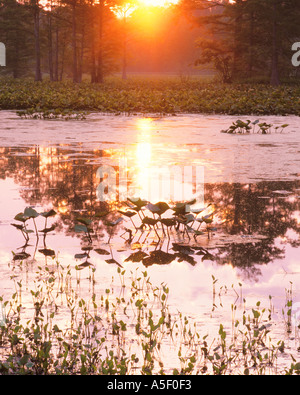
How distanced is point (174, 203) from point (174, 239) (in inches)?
76.3

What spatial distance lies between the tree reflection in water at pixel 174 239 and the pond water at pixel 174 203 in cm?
2

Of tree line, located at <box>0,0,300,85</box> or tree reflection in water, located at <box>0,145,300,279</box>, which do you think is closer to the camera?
tree reflection in water, located at <box>0,145,300,279</box>

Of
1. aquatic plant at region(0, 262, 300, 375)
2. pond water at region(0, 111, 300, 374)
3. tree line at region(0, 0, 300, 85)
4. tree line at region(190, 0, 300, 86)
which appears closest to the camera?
aquatic plant at region(0, 262, 300, 375)

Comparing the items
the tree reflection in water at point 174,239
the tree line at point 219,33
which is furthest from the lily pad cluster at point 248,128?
the tree line at point 219,33

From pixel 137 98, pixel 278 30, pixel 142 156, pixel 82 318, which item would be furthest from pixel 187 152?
pixel 278 30

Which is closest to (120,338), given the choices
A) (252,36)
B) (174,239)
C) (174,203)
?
(174,239)

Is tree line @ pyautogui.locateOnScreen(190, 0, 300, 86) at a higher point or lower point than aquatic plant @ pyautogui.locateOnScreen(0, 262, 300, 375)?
higher

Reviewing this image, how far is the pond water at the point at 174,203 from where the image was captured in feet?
19.8

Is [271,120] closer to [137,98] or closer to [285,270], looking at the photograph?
[137,98]

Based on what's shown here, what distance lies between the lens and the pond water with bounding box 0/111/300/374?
19.8 ft

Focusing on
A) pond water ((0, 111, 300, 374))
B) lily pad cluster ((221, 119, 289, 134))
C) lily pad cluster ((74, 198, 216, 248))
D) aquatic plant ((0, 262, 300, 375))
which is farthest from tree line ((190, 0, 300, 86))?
aquatic plant ((0, 262, 300, 375))

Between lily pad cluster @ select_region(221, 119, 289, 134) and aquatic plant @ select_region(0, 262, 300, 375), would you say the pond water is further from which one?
lily pad cluster @ select_region(221, 119, 289, 134)

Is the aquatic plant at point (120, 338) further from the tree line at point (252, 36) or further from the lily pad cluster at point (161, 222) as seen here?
the tree line at point (252, 36)

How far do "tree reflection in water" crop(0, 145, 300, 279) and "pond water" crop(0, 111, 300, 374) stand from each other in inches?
0.6
